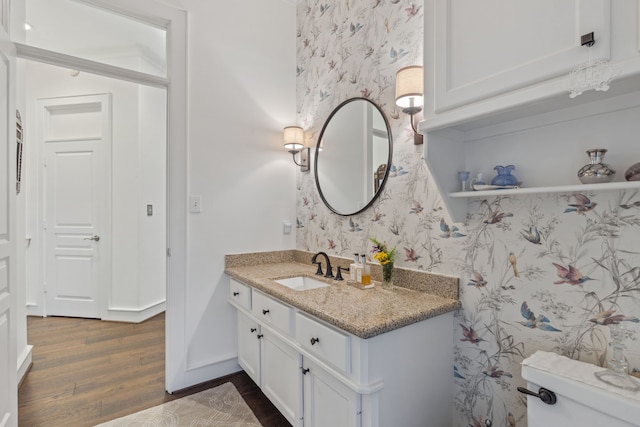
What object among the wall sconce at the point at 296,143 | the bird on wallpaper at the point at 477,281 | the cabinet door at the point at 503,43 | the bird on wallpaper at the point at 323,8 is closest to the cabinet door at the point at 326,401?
the bird on wallpaper at the point at 477,281

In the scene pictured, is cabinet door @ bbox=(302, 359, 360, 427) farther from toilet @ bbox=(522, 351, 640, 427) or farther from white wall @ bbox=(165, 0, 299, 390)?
white wall @ bbox=(165, 0, 299, 390)

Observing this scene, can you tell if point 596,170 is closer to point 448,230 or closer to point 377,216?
point 448,230

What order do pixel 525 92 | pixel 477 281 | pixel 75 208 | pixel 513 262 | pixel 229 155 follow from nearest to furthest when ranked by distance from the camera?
pixel 525 92, pixel 513 262, pixel 477 281, pixel 229 155, pixel 75 208

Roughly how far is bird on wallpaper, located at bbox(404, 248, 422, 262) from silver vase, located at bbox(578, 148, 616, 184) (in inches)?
30.7

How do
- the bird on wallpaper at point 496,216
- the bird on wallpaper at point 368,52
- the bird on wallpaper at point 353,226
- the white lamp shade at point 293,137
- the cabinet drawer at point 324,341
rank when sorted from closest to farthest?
the cabinet drawer at point 324,341, the bird on wallpaper at point 496,216, the bird on wallpaper at point 368,52, the bird on wallpaper at point 353,226, the white lamp shade at point 293,137

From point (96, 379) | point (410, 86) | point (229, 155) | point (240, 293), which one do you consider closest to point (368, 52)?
point (410, 86)

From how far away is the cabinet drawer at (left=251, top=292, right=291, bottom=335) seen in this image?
5.04 feet

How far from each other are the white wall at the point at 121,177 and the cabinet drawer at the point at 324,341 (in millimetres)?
2738

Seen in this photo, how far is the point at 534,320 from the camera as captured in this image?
119 cm

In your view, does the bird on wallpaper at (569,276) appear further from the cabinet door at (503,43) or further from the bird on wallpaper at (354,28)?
the bird on wallpaper at (354,28)

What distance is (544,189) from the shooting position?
1.01 m

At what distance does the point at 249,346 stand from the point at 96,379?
1.19 m

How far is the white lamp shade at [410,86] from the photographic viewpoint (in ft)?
4.89

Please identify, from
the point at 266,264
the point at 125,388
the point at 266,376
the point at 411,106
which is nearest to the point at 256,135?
the point at 266,264
